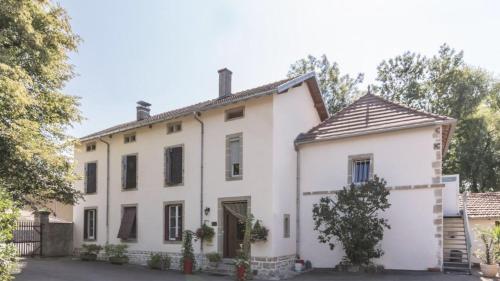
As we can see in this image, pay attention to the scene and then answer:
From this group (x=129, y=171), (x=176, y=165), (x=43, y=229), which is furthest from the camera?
(x=43, y=229)

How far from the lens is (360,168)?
1322 cm

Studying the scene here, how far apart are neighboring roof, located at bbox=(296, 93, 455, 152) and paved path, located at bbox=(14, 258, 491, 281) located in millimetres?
4351

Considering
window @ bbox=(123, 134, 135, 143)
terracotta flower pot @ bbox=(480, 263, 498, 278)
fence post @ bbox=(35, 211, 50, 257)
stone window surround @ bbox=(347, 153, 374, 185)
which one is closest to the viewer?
terracotta flower pot @ bbox=(480, 263, 498, 278)

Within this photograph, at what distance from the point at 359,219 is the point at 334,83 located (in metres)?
17.0

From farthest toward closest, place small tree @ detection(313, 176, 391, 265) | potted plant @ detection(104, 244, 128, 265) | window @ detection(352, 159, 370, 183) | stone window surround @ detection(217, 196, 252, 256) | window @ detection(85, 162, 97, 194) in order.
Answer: window @ detection(85, 162, 97, 194) < potted plant @ detection(104, 244, 128, 265) < stone window surround @ detection(217, 196, 252, 256) < window @ detection(352, 159, 370, 183) < small tree @ detection(313, 176, 391, 265)

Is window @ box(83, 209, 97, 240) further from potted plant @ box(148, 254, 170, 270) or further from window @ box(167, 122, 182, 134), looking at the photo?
window @ box(167, 122, 182, 134)

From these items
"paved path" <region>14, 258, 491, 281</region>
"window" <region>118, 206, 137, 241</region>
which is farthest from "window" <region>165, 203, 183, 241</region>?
"window" <region>118, 206, 137, 241</region>

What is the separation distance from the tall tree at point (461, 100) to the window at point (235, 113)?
635 inches

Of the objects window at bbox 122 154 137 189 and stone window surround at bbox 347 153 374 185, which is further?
window at bbox 122 154 137 189

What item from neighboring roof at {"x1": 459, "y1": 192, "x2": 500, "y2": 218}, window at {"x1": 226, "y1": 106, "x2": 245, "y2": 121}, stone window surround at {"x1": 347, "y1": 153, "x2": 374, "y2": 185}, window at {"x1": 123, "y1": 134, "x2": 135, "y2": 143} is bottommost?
neighboring roof at {"x1": 459, "y1": 192, "x2": 500, "y2": 218}

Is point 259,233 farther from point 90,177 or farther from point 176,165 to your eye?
point 90,177

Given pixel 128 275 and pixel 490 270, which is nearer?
pixel 490 270

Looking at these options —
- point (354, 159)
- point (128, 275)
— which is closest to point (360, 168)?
point (354, 159)

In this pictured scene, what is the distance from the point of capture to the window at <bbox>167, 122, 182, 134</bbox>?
52.1ft
